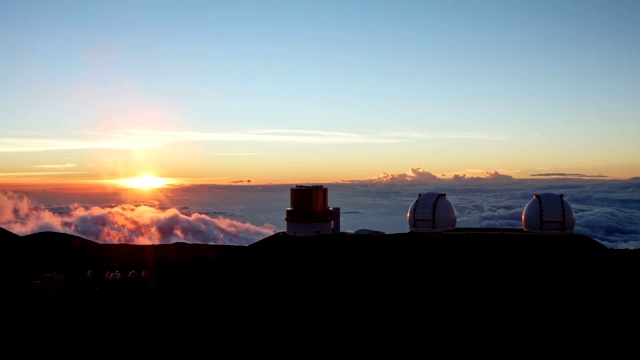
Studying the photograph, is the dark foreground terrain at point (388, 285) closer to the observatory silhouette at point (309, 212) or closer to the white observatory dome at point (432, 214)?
the white observatory dome at point (432, 214)

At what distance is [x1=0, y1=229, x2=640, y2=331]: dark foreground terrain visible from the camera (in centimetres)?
2857

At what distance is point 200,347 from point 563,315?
19.2m

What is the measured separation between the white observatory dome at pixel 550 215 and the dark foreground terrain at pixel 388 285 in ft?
2.43

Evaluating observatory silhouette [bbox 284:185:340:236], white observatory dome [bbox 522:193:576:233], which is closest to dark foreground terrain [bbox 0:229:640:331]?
white observatory dome [bbox 522:193:576:233]

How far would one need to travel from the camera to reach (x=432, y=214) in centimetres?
3894

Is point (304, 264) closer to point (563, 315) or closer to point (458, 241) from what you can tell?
point (458, 241)

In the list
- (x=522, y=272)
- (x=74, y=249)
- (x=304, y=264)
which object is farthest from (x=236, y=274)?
(x=74, y=249)

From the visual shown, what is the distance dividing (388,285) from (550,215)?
14.9 meters

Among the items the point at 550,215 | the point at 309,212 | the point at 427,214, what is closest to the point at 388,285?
the point at 427,214

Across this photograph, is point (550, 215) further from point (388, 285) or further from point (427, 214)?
point (388, 285)

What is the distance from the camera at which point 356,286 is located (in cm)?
3162

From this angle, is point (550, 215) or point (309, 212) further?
point (309, 212)

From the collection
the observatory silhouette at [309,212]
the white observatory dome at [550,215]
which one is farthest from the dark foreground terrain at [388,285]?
the observatory silhouette at [309,212]

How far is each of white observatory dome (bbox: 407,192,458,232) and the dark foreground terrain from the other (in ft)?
2.62
